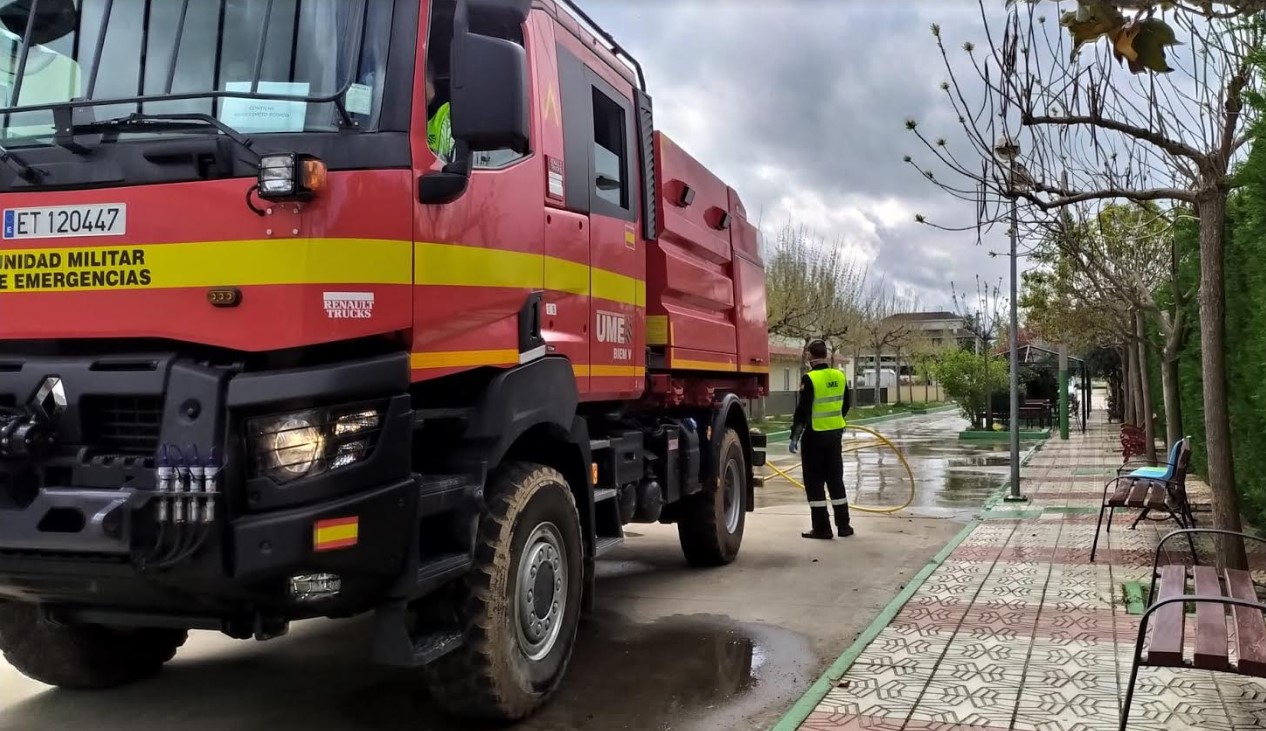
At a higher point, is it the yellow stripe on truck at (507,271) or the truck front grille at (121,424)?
the yellow stripe on truck at (507,271)

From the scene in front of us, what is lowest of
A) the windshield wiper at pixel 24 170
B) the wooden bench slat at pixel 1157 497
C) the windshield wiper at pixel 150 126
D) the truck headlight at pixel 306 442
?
the wooden bench slat at pixel 1157 497

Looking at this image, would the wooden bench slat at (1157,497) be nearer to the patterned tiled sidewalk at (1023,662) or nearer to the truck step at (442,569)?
the patterned tiled sidewalk at (1023,662)

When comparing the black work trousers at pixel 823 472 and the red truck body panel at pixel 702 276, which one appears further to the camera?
the black work trousers at pixel 823 472

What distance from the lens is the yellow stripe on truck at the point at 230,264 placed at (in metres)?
3.21

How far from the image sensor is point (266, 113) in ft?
11.2

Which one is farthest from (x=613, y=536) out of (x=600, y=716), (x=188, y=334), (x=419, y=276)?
(x=188, y=334)

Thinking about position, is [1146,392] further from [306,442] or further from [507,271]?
[306,442]

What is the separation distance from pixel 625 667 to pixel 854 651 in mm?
1234

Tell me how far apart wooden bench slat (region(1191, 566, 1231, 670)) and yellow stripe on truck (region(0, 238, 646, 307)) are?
3.02m

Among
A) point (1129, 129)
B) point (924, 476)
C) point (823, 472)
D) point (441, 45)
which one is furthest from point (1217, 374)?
point (924, 476)

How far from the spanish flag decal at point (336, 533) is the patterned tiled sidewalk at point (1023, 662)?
2.10 metres

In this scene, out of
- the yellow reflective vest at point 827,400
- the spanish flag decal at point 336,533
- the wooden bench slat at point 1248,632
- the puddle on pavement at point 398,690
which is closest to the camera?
the spanish flag decal at point 336,533

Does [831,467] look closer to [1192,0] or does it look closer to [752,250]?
[752,250]

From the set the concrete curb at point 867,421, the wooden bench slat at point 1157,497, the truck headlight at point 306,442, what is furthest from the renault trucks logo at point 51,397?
the concrete curb at point 867,421
